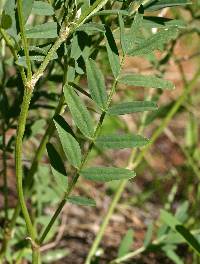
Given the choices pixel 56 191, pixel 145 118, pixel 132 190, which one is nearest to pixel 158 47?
pixel 145 118

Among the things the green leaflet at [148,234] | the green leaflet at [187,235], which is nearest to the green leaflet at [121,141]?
the green leaflet at [187,235]

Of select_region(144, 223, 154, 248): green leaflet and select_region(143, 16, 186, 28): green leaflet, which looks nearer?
select_region(143, 16, 186, 28): green leaflet

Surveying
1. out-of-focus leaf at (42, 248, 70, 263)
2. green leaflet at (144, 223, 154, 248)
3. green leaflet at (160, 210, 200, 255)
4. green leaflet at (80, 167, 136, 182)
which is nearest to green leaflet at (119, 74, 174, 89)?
green leaflet at (80, 167, 136, 182)

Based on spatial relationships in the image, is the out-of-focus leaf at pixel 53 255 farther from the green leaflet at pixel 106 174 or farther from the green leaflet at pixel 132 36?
the green leaflet at pixel 132 36

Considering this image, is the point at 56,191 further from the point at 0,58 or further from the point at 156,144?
the point at 156,144

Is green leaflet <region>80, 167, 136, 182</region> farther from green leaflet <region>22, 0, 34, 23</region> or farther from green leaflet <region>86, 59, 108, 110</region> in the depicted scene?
green leaflet <region>22, 0, 34, 23</region>

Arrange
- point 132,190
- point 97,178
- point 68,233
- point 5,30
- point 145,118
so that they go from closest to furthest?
point 5,30 < point 97,178 < point 145,118 < point 68,233 < point 132,190
